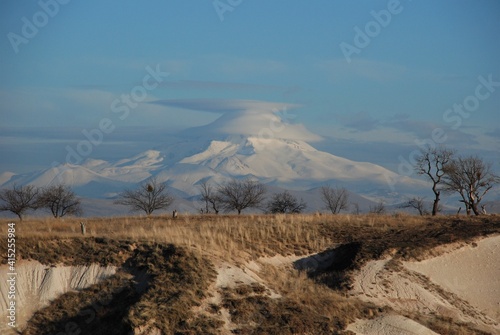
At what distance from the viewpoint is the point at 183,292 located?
117 ft

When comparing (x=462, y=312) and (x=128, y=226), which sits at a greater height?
(x=128, y=226)

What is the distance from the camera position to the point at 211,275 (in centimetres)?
3797

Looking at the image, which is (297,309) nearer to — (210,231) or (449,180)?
(210,231)

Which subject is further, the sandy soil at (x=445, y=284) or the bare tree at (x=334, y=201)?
the bare tree at (x=334, y=201)

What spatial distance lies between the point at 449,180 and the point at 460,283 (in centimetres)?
3676

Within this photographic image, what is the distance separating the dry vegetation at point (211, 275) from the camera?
3459 cm

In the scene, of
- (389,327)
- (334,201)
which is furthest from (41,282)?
(334,201)

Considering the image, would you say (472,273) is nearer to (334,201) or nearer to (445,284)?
(445,284)

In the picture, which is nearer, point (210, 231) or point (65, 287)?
point (65, 287)

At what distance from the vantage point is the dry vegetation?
34594mm

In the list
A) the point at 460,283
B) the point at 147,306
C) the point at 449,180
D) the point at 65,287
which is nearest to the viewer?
the point at 147,306

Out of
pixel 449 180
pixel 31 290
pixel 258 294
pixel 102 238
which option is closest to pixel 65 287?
pixel 31 290

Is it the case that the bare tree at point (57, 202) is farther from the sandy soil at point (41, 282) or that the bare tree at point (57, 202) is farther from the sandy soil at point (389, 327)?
the sandy soil at point (389, 327)

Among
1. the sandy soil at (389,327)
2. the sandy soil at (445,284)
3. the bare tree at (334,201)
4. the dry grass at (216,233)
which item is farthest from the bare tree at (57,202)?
the sandy soil at (389,327)
